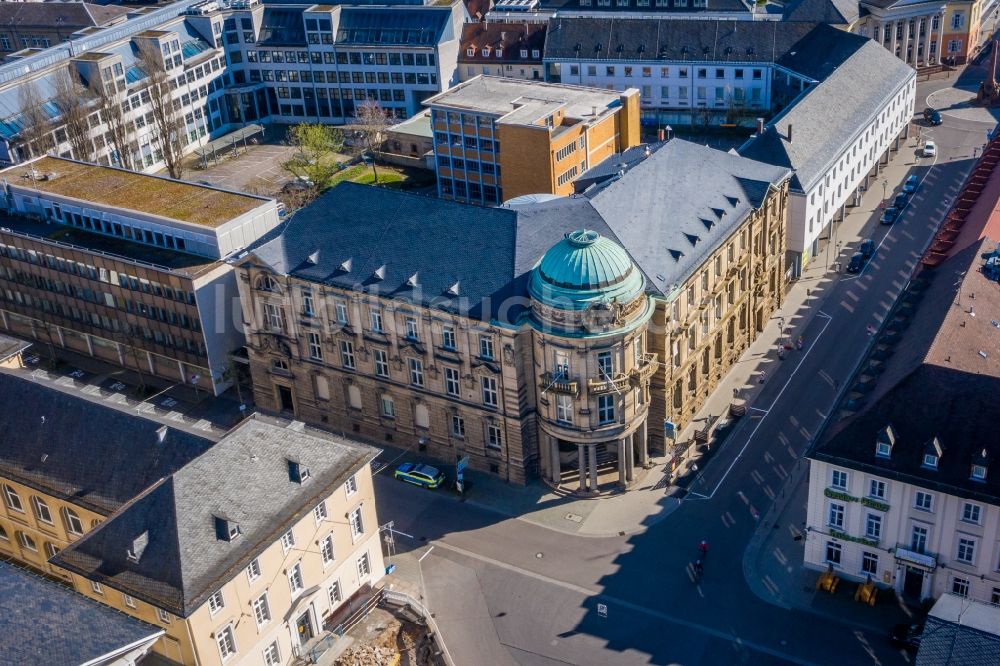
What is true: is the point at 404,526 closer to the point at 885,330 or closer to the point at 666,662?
the point at 666,662

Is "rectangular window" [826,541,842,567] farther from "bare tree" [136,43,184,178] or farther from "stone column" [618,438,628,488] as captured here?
"bare tree" [136,43,184,178]

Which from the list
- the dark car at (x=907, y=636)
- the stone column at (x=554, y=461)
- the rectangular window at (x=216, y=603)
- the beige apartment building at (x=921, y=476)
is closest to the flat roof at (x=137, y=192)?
the stone column at (x=554, y=461)

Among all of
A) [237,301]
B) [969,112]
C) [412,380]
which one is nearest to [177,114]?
[237,301]

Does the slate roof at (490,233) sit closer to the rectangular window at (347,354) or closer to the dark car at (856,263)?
the rectangular window at (347,354)

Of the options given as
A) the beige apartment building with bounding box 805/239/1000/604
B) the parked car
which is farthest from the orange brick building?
the beige apartment building with bounding box 805/239/1000/604

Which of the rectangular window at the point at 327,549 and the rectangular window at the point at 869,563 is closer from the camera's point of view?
the rectangular window at the point at 327,549

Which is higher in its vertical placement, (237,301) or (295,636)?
(237,301)

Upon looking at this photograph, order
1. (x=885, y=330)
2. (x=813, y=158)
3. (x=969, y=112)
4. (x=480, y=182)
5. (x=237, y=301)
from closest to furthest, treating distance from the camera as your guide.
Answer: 1. (x=885, y=330)
2. (x=237, y=301)
3. (x=813, y=158)
4. (x=480, y=182)
5. (x=969, y=112)
